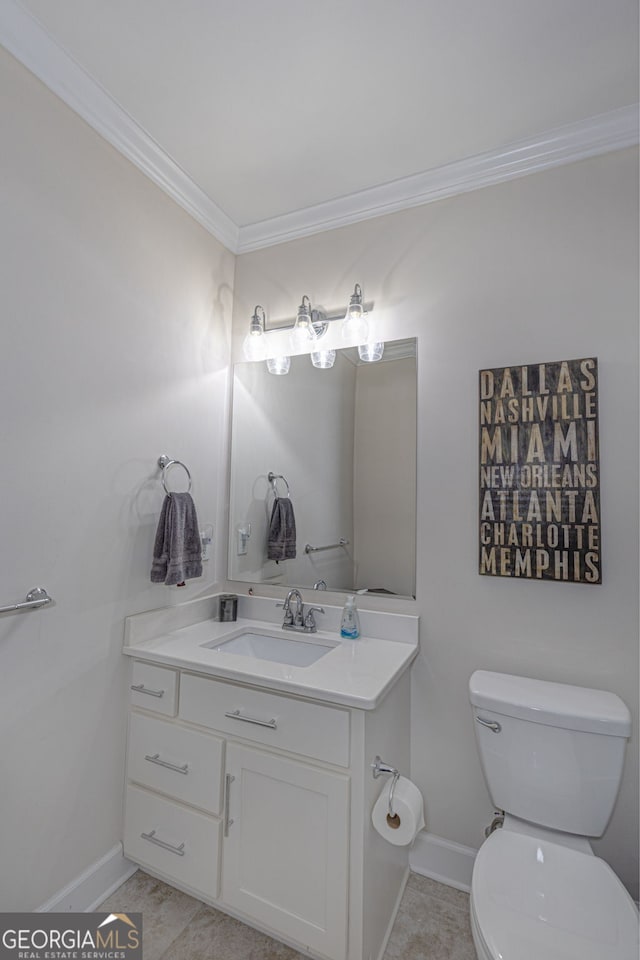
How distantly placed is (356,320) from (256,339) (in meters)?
0.50

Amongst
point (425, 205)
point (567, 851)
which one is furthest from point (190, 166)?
point (567, 851)

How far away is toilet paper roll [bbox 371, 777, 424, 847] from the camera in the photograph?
1.28 meters

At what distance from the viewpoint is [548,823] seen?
51.7 inches

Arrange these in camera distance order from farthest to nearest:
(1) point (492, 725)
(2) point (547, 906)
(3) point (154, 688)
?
(3) point (154, 688), (1) point (492, 725), (2) point (547, 906)

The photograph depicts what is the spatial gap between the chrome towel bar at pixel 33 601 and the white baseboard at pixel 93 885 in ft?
2.99

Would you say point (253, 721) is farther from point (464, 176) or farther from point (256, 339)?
point (464, 176)

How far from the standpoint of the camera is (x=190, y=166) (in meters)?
1.82

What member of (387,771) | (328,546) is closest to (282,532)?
(328,546)

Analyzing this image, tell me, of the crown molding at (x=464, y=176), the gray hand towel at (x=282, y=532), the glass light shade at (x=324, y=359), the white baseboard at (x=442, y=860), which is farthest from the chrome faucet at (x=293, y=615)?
the crown molding at (x=464, y=176)

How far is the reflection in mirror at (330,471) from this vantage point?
6.02 feet

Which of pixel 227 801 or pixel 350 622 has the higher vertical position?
pixel 350 622

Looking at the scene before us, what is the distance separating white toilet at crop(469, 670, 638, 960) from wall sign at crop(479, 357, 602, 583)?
40 centimetres

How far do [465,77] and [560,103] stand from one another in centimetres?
35

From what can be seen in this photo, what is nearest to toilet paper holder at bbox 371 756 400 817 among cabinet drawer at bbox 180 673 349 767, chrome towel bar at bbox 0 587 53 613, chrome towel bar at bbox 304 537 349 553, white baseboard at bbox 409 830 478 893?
cabinet drawer at bbox 180 673 349 767
